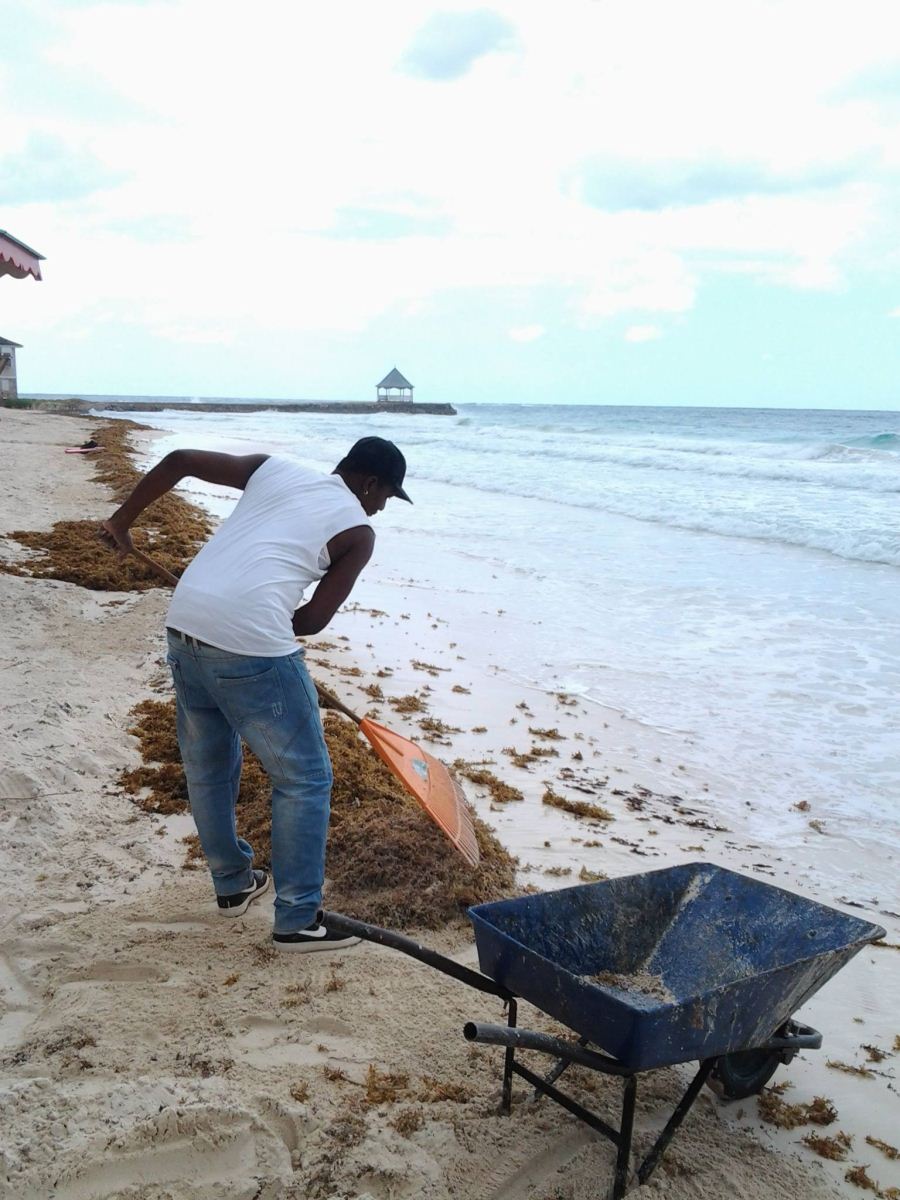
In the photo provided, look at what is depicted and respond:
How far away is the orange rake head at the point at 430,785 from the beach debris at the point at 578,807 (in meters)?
0.68

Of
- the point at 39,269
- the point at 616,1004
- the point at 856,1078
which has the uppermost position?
the point at 39,269

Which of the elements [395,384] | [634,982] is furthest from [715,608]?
[395,384]

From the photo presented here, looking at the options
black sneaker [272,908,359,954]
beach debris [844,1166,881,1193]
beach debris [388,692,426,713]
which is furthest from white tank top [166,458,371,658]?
beach debris [388,692,426,713]

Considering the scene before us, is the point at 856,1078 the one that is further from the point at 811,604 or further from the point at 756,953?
the point at 811,604

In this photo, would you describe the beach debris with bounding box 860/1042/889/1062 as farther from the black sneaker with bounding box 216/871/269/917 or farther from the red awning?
the red awning

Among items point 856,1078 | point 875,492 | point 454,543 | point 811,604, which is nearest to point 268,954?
point 856,1078

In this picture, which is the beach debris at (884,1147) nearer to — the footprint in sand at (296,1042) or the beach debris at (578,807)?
the footprint in sand at (296,1042)

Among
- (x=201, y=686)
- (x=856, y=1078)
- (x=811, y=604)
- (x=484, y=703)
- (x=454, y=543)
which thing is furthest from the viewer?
(x=454, y=543)

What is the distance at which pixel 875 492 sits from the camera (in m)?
18.5

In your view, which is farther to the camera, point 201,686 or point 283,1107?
point 201,686

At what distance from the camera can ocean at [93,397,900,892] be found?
521 centimetres

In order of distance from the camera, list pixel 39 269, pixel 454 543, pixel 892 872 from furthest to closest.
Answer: pixel 454 543 → pixel 39 269 → pixel 892 872

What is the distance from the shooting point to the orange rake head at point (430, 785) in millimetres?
3447

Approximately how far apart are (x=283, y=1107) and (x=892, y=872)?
275cm
